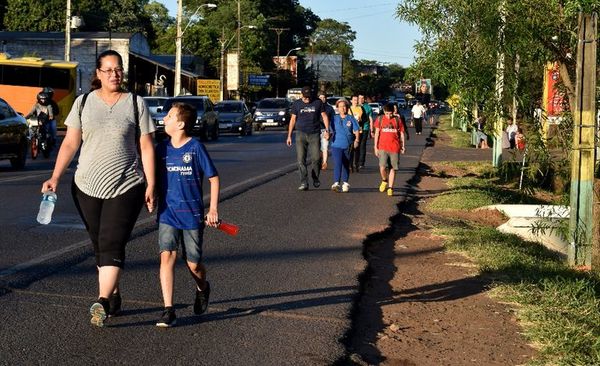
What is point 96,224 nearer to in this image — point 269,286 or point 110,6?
point 269,286

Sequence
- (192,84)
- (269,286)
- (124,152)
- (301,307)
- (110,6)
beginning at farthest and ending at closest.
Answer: (110,6) → (192,84) → (269,286) → (301,307) → (124,152)

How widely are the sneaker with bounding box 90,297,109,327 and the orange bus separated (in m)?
37.2

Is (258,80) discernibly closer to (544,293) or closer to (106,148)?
(544,293)

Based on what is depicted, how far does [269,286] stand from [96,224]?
2289 mm

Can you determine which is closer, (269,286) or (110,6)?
(269,286)

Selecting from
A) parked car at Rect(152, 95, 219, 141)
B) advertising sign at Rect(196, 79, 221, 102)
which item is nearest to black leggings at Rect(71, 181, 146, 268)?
parked car at Rect(152, 95, 219, 141)

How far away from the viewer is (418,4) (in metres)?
14.1

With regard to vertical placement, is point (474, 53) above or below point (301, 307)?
above

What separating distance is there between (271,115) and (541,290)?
154 feet

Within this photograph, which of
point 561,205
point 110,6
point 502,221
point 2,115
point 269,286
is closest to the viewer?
point 269,286

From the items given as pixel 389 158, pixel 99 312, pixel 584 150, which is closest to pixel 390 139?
pixel 389 158

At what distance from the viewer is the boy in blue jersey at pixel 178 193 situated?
280 inches

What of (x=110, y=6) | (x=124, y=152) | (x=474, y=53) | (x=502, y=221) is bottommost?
(x=502, y=221)

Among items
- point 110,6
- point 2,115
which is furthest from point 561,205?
point 110,6
